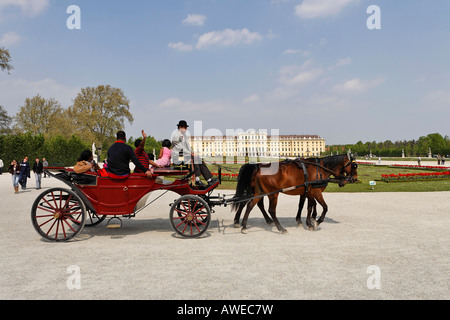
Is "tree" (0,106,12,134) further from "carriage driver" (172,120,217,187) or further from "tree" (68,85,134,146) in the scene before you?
"carriage driver" (172,120,217,187)

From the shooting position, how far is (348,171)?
7.19 meters

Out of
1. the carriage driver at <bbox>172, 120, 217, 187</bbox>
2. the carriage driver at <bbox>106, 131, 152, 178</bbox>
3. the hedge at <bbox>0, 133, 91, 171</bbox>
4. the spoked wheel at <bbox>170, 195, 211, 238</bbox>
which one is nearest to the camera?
the spoked wheel at <bbox>170, 195, 211, 238</bbox>

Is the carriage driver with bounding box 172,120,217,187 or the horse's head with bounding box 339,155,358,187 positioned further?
the horse's head with bounding box 339,155,358,187

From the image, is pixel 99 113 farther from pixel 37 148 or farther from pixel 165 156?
pixel 165 156

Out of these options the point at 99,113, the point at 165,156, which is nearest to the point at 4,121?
the point at 99,113

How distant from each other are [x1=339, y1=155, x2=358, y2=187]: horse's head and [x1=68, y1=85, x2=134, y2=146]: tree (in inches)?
1789

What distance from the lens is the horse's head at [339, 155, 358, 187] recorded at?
709cm

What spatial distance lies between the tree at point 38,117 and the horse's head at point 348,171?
168ft

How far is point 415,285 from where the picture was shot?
374 cm

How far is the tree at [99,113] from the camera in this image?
4712 centimetres

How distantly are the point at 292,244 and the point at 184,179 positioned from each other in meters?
2.57

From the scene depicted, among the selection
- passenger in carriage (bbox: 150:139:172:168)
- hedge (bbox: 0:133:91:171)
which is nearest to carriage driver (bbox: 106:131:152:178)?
passenger in carriage (bbox: 150:139:172:168)
